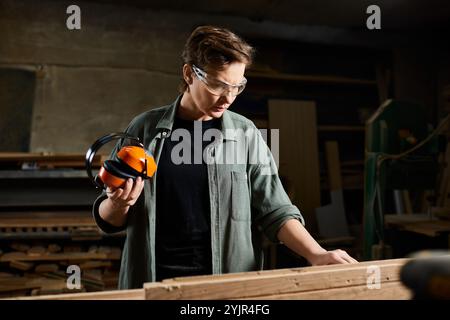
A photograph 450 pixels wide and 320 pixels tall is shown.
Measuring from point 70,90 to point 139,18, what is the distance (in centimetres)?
107

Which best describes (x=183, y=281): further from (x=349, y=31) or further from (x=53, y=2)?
(x=349, y=31)

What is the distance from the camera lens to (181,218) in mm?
1440

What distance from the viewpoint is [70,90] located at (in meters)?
4.00

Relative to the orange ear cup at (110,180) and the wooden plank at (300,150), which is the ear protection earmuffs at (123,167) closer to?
the orange ear cup at (110,180)

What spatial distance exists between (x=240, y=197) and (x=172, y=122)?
391 mm

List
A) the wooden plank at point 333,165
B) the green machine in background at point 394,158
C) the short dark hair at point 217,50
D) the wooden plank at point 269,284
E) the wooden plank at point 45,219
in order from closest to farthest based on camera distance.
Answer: the wooden plank at point 269,284
the short dark hair at point 217,50
the green machine in background at point 394,158
the wooden plank at point 45,219
the wooden plank at point 333,165

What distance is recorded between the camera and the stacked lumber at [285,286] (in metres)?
0.80

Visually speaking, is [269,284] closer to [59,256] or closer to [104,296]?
[104,296]

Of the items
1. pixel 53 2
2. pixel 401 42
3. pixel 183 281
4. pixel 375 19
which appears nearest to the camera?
pixel 183 281

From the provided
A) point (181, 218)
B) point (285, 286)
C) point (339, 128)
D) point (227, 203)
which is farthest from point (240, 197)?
point (339, 128)

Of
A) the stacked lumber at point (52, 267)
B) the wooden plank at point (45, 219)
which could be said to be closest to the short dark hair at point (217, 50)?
the wooden plank at point (45, 219)

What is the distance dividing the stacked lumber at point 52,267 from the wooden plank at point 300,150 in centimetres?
213

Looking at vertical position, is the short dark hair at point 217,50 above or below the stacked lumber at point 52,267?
above
